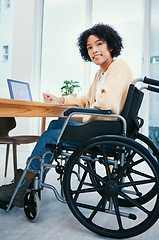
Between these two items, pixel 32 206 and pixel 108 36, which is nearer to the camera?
pixel 32 206

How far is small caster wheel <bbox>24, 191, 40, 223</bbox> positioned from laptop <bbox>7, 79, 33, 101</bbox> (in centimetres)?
93

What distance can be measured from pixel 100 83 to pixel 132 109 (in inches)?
16.2

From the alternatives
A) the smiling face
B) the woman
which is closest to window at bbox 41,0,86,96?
the woman

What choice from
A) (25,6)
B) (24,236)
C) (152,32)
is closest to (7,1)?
(25,6)

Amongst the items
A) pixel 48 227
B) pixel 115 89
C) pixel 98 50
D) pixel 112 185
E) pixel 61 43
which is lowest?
pixel 48 227

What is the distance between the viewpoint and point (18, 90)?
2053 mm

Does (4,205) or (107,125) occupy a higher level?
(107,125)

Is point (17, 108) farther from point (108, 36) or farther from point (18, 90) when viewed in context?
point (18, 90)

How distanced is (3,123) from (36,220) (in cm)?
114

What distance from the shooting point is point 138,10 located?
3.75 metres

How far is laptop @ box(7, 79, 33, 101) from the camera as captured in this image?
1.96 metres

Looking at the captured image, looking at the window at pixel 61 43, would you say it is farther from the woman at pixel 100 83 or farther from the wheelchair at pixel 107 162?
the wheelchair at pixel 107 162

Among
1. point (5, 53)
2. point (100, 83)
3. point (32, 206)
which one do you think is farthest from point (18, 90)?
point (5, 53)

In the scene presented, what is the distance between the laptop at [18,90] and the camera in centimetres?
196
